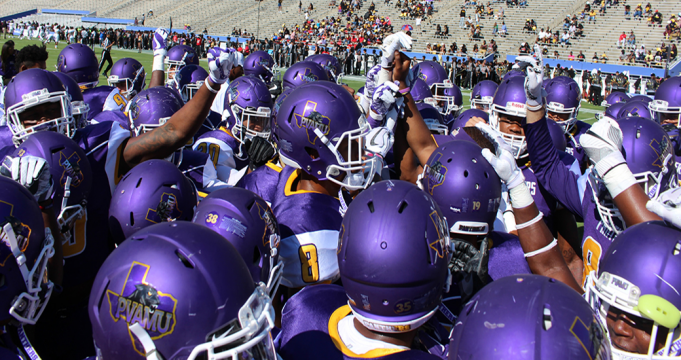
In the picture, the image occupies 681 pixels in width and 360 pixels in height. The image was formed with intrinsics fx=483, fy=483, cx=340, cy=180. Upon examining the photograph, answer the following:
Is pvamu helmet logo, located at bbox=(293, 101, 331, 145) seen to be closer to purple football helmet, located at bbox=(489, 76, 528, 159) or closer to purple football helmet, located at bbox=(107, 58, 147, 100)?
purple football helmet, located at bbox=(489, 76, 528, 159)

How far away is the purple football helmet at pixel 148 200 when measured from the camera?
2.97 m

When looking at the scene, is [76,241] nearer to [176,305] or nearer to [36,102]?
[36,102]

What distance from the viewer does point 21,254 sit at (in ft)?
6.92

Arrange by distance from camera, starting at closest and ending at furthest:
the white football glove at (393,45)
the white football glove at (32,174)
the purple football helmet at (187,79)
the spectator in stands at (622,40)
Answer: the white football glove at (32,174)
the white football glove at (393,45)
the purple football helmet at (187,79)
the spectator in stands at (622,40)

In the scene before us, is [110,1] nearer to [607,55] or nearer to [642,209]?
[607,55]

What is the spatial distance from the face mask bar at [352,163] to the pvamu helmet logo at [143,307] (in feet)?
5.13

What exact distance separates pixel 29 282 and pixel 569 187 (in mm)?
3379

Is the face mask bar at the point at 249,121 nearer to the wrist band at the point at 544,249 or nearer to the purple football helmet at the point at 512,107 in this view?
the purple football helmet at the point at 512,107

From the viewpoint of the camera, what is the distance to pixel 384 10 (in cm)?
4350

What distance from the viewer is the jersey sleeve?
3449 mm

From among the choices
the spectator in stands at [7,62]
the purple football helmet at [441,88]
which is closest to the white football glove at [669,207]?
the purple football helmet at [441,88]

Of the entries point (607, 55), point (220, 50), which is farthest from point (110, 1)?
point (220, 50)

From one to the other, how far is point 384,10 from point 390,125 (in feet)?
139

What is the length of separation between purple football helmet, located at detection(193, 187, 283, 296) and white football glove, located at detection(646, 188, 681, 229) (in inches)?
71.8
